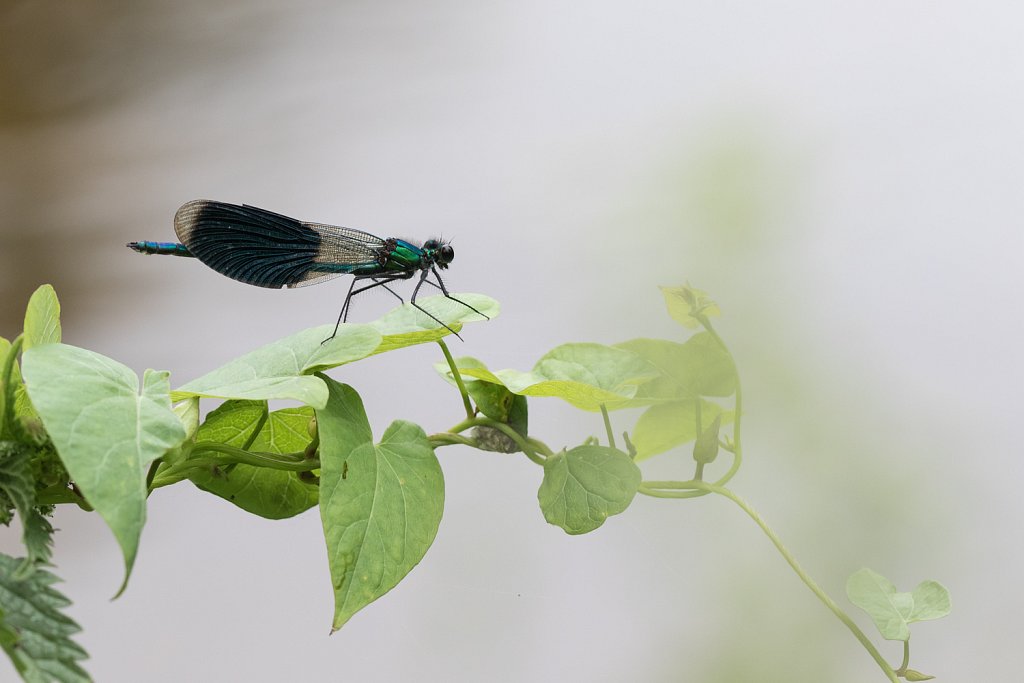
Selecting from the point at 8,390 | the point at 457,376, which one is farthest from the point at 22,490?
the point at 457,376

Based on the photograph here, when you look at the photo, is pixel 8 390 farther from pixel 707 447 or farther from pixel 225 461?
pixel 707 447

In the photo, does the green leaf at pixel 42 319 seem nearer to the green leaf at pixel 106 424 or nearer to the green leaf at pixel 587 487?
the green leaf at pixel 106 424

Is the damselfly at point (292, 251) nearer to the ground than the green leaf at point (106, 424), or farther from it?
farther from it

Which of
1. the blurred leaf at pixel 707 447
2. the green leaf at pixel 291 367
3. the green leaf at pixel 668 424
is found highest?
the green leaf at pixel 291 367

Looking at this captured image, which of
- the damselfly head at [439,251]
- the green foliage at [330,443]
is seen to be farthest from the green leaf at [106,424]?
the damselfly head at [439,251]

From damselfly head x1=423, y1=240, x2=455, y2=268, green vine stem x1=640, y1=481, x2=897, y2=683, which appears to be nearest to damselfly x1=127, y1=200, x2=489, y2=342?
damselfly head x1=423, y1=240, x2=455, y2=268

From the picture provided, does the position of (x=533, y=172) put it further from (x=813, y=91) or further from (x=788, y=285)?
(x=788, y=285)
